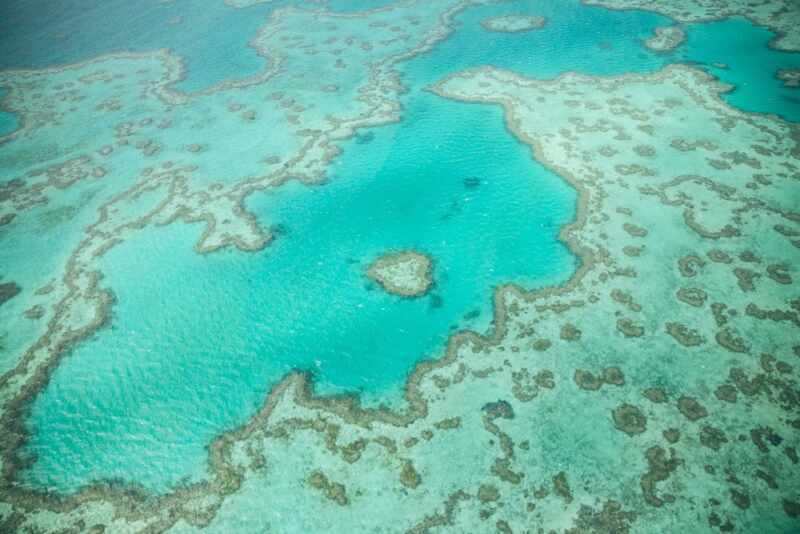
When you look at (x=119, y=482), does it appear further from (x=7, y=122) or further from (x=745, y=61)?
(x=745, y=61)

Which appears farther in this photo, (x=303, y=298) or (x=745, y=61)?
(x=745, y=61)

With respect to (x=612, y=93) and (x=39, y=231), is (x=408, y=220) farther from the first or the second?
(x=39, y=231)

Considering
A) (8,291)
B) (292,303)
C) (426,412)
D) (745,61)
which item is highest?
(745,61)

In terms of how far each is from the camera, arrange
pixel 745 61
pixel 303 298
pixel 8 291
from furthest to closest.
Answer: pixel 745 61 < pixel 8 291 < pixel 303 298

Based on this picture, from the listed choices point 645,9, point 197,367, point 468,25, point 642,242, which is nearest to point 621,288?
point 642,242

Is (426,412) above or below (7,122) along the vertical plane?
below

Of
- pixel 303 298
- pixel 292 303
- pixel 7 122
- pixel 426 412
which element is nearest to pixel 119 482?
pixel 292 303

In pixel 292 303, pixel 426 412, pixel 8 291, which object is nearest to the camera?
pixel 426 412

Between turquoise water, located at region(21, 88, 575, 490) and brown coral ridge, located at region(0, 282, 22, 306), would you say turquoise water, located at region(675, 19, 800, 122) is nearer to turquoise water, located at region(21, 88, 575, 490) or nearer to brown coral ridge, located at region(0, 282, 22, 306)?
turquoise water, located at region(21, 88, 575, 490)
